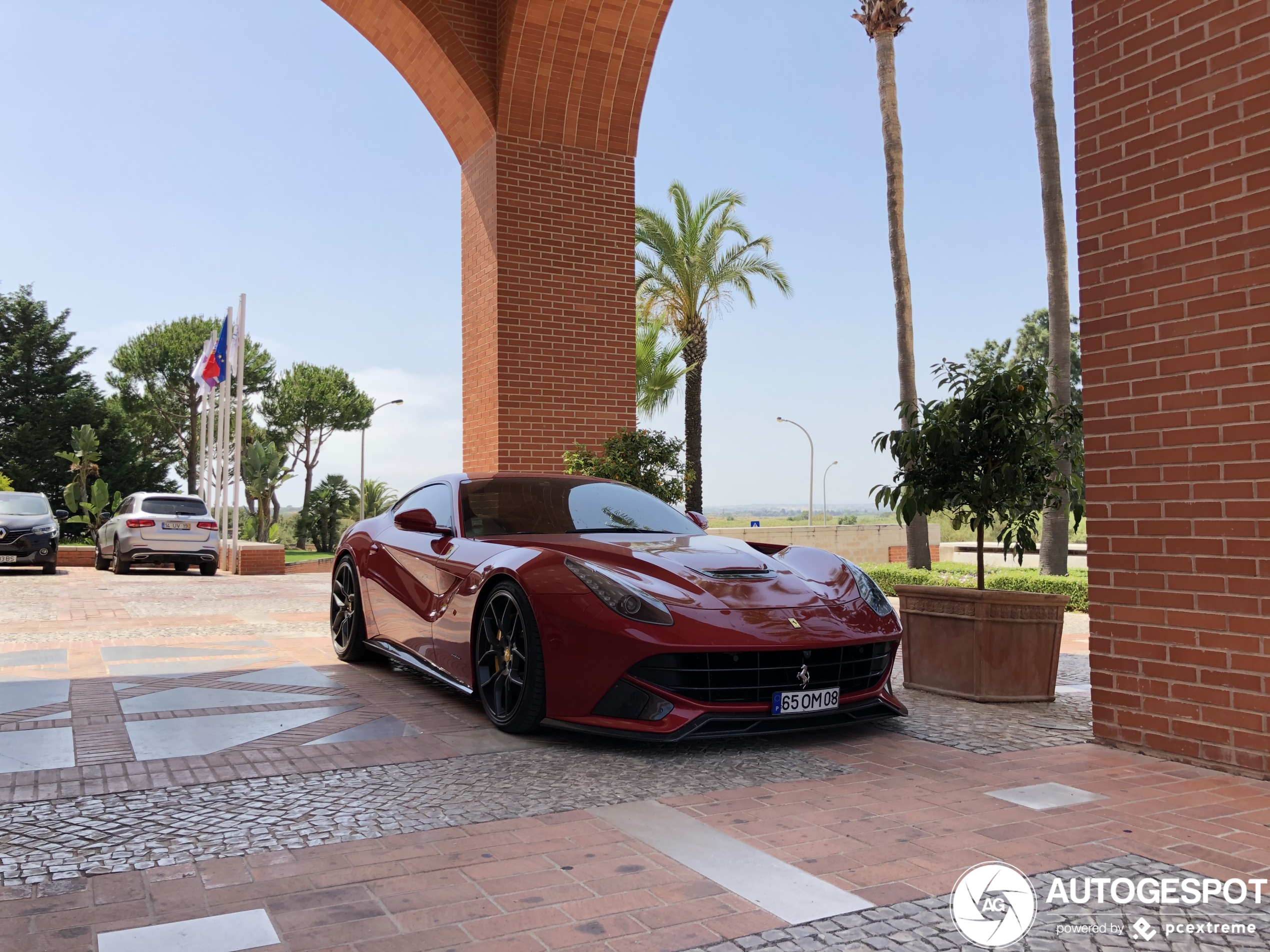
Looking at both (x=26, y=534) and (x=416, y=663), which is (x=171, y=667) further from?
(x=26, y=534)

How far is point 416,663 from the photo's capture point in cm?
537

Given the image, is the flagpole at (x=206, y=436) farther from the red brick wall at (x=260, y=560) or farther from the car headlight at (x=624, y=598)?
the car headlight at (x=624, y=598)

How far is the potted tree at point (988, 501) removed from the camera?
5406 millimetres

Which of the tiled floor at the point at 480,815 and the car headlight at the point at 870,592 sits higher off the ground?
the car headlight at the point at 870,592

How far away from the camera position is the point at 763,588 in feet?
14.3

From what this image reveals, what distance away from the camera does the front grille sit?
13.0 feet

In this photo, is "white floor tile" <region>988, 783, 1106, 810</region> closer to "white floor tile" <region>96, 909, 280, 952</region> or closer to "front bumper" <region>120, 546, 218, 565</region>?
"white floor tile" <region>96, 909, 280, 952</region>

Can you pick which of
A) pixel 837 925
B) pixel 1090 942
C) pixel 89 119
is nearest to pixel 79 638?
pixel 837 925

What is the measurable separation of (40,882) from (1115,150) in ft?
16.0

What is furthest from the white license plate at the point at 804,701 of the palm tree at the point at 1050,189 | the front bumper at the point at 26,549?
the front bumper at the point at 26,549

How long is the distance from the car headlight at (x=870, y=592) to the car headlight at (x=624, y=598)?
118 cm

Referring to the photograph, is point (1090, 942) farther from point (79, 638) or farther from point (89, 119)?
point (89, 119)

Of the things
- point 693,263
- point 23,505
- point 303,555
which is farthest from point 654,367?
point 303,555

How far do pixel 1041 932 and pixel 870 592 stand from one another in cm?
256
